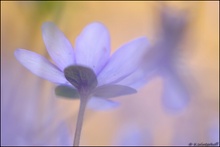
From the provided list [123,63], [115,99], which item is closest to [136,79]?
[123,63]

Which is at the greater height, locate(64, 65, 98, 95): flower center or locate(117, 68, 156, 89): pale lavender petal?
locate(117, 68, 156, 89): pale lavender petal

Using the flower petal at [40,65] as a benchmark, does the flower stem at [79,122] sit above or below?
below

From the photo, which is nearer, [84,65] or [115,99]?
[84,65]

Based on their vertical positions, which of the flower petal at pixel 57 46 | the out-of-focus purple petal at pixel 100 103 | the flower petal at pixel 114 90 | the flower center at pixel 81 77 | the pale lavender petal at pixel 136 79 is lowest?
the flower petal at pixel 114 90

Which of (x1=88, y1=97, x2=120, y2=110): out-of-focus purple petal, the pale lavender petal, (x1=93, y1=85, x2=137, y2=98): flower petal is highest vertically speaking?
the pale lavender petal

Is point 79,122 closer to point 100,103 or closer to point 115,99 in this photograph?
point 100,103

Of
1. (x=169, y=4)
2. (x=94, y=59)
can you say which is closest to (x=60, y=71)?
(x=94, y=59)
